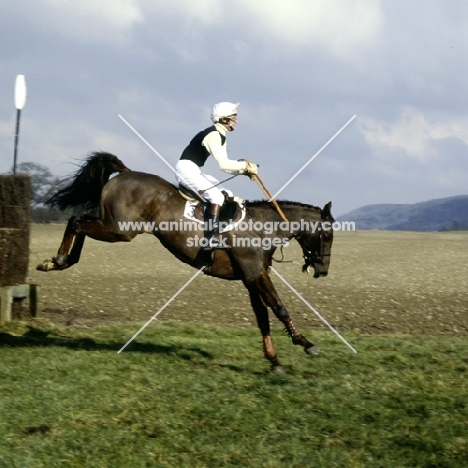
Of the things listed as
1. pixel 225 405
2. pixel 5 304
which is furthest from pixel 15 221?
pixel 225 405

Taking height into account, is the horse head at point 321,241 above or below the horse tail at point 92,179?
below

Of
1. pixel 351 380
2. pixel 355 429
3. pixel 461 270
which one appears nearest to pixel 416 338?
pixel 351 380

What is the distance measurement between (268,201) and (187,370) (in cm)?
230

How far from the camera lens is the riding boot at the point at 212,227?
8.24 meters

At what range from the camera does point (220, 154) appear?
802 centimetres

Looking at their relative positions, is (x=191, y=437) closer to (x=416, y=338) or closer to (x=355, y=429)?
(x=355, y=429)

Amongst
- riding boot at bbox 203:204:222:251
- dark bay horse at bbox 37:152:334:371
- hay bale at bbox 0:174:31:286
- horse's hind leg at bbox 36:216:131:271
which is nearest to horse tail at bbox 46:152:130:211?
dark bay horse at bbox 37:152:334:371

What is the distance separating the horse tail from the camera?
9102 millimetres

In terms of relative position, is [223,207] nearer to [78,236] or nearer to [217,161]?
[217,161]

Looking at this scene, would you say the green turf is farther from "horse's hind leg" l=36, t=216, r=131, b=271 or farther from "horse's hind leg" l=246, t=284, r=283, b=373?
"horse's hind leg" l=36, t=216, r=131, b=271

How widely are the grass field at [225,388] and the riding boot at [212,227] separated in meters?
1.43

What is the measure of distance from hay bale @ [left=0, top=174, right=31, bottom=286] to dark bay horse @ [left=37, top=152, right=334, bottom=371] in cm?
257

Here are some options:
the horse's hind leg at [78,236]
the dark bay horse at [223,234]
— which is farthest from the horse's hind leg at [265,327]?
the horse's hind leg at [78,236]

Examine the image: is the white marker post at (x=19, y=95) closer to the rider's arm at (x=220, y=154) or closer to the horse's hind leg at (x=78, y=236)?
the horse's hind leg at (x=78, y=236)
